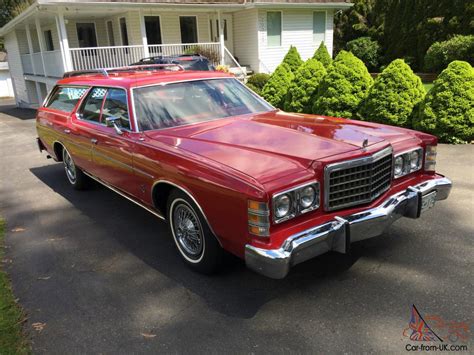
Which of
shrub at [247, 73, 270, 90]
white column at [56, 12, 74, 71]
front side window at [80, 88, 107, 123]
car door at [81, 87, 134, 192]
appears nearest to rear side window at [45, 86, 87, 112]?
front side window at [80, 88, 107, 123]

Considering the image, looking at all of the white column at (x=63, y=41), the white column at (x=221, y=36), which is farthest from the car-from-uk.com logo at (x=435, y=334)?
the white column at (x=221, y=36)

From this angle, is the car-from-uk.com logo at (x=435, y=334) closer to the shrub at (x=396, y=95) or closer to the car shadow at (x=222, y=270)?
the car shadow at (x=222, y=270)

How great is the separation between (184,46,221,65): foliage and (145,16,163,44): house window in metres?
2.55

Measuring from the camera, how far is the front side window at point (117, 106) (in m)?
4.35

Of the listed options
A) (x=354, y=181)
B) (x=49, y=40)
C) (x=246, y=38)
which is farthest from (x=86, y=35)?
(x=354, y=181)

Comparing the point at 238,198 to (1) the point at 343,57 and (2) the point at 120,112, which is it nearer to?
(2) the point at 120,112

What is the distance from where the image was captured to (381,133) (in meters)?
3.80

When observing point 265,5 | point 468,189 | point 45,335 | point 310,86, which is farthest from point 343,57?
point 265,5

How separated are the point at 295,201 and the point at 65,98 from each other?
4.73 meters

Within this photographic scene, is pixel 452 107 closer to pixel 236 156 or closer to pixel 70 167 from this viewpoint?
pixel 236 156

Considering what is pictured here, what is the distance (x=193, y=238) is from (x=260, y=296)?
80 centimetres

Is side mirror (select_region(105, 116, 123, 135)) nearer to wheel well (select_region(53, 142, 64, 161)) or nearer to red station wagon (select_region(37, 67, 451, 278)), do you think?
red station wagon (select_region(37, 67, 451, 278))

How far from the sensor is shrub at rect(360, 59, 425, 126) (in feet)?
26.2

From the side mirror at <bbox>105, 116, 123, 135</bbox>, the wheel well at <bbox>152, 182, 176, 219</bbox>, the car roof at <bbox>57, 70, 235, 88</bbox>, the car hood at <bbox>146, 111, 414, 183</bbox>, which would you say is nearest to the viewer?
the car hood at <bbox>146, 111, 414, 183</bbox>
